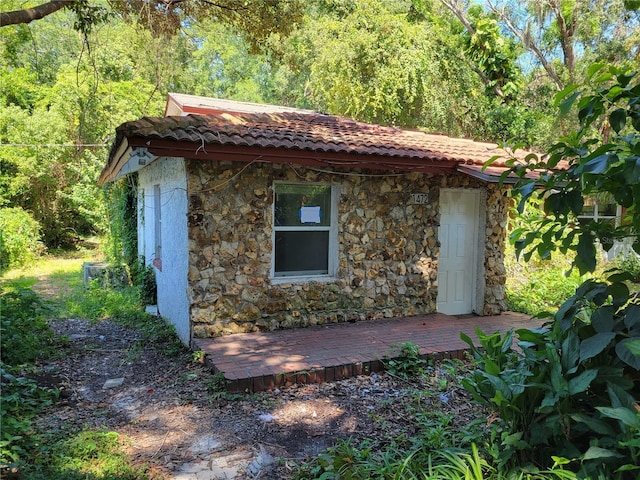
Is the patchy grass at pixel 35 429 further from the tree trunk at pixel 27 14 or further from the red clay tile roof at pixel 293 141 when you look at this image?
the tree trunk at pixel 27 14

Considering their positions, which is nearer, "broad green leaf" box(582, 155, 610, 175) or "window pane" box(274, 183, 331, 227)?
"broad green leaf" box(582, 155, 610, 175)

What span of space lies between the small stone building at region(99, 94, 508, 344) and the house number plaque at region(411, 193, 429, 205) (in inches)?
0.7

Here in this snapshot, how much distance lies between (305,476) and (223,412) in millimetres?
1395

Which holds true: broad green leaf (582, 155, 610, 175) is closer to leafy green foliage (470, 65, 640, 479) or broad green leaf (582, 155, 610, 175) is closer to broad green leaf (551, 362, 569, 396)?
leafy green foliage (470, 65, 640, 479)

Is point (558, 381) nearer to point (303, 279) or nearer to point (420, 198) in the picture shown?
point (303, 279)

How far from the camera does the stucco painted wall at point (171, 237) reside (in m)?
6.21

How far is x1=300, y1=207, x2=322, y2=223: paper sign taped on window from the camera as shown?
6785 mm

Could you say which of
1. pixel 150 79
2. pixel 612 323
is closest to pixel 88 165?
pixel 150 79

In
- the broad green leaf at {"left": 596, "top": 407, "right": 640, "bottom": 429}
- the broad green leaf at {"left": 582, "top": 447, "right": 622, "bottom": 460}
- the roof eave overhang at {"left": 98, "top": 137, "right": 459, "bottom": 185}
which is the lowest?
the broad green leaf at {"left": 582, "top": 447, "right": 622, "bottom": 460}

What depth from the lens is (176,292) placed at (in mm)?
6793

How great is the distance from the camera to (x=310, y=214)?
683cm

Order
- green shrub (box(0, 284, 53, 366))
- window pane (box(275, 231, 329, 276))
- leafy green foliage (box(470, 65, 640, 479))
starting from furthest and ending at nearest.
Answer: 1. window pane (box(275, 231, 329, 276))
2. green shrub (box(0, 284, 53, 366))
3. leafy green foliage (box(470, 65, 640, 479))

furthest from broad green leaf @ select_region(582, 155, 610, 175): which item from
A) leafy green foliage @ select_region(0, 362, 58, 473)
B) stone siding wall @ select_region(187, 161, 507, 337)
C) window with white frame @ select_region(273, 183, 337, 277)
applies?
window with white frame @ select_region(273, 183, 337, 277)

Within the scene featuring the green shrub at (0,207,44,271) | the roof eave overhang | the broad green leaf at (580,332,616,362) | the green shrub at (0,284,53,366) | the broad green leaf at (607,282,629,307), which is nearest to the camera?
the broad green leaf at (580,332,616,362)
